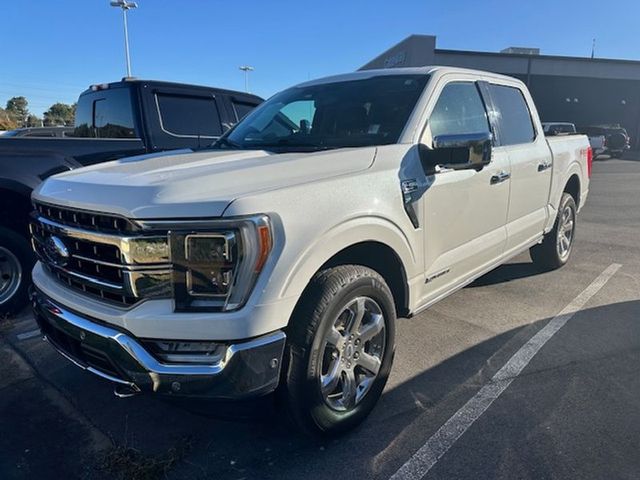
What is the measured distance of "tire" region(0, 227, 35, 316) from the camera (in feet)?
14.2

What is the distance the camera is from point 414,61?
99.4 feet

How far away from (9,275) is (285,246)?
11.2 ft

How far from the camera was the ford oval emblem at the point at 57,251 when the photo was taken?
8.30 feet

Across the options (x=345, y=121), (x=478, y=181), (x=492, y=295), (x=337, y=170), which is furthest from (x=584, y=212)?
(x=337, y=170)

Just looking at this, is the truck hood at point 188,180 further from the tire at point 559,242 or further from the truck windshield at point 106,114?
the tire at point 559,242

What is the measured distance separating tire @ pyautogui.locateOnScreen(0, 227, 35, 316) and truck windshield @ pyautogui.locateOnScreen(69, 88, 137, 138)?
5.61 ft

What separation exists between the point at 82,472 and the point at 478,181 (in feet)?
9.88

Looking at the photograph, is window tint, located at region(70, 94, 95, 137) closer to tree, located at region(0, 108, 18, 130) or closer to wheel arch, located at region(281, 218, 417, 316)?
wheel arch, located at region(281, 218, 417, 316)

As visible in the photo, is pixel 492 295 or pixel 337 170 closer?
pixel 337 170

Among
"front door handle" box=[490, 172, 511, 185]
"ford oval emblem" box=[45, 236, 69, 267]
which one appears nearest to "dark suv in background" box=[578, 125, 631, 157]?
"front door handle" box=[490, 172, 511, 185]

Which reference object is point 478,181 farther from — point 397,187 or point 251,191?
point 251,191

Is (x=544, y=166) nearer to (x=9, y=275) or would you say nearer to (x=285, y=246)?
(x=285, y=246)

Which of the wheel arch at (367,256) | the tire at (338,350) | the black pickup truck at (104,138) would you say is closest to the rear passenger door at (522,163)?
the wheel arch at (367,256)

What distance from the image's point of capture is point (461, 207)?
3.45 m
